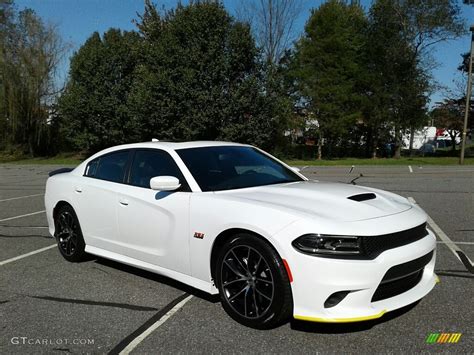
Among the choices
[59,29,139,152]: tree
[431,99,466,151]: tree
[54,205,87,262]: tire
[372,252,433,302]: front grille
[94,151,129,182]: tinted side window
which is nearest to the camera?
[372,252,433,302]: front grille

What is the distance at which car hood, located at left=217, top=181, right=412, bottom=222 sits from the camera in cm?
350

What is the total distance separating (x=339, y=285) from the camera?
3197 mm

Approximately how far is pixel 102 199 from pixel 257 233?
2.26 m

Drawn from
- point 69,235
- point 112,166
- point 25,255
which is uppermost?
point 112,166

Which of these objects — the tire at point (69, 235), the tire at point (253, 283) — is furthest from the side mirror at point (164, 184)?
the tire at point (69, 235)

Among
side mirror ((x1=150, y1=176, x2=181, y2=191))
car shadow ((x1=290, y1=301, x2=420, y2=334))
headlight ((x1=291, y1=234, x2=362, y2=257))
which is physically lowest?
car shadow ((x1=290, y1=301, x2=420, y2=334))

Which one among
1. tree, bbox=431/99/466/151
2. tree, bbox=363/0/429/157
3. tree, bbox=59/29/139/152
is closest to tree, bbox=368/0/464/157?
tree, bbox=363/0/429/157

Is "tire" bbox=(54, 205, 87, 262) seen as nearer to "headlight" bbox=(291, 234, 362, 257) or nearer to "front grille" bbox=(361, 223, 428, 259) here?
"headlight" bbox=(291, 234, 362, 257)

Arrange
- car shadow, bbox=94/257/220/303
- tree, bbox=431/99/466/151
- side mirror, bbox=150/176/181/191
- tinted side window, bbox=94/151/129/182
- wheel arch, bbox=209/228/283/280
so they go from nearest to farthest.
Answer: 1. wheel arch, bbox=209/228/283/280
2. side mirror, bbox=150/176/181/191
3. car shadow, bbox=94/257/220/303
4. tinted side window, bbox=94/151/129/182
5. tree, bbox=431/99/466/151

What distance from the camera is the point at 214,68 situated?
27172 millimetres

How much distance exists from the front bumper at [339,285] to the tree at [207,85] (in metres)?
23.9

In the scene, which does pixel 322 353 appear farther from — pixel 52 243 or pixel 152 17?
pixel 152 17

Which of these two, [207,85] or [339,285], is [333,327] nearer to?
[339,285]

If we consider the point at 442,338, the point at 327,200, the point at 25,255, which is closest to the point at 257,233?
the point at 327,200
